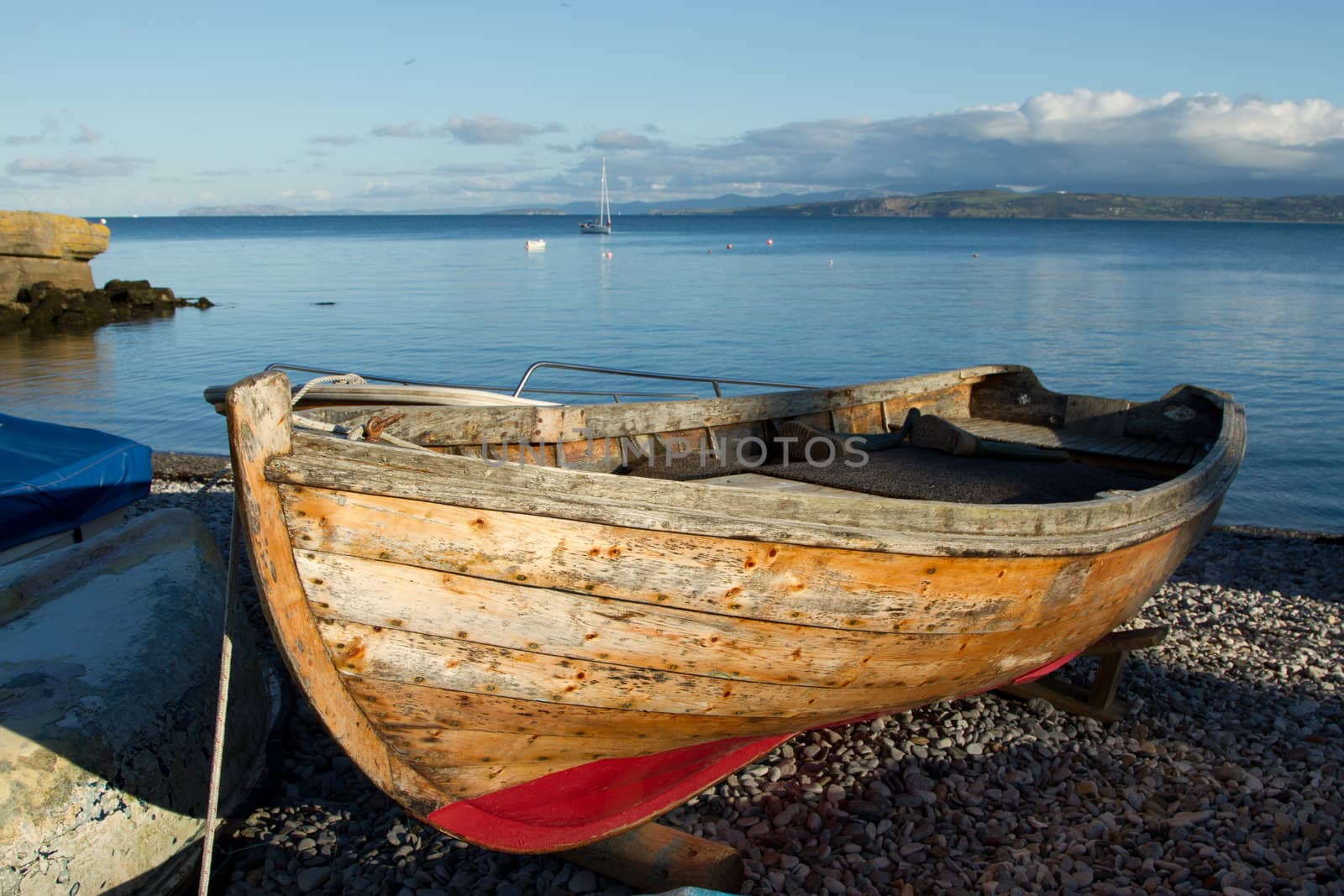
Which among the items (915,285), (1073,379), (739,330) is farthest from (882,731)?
(915,285)

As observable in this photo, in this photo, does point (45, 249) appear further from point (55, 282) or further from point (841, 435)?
point (841, 435)

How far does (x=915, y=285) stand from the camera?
45.0m

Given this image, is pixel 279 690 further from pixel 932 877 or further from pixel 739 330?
pixel 739 330

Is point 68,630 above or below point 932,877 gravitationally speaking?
above

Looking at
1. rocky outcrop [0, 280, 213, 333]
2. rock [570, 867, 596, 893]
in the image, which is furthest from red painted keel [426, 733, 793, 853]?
rocky outcrop [0, 280, 213, 333]

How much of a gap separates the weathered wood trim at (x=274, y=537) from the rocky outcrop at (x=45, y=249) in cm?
3473

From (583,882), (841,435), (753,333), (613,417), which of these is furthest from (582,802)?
(753,333)

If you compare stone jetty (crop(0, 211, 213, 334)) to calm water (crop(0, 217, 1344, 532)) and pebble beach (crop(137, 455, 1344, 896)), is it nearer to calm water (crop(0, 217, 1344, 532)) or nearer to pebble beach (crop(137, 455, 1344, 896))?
calm water (crop(0, 217, 1344, 532))

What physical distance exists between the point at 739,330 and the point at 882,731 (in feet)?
79.6

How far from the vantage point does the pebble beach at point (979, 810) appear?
4.17m

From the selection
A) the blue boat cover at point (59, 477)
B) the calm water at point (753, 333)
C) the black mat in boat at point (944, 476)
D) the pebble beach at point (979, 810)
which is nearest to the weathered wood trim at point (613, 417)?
the black mat in boat at point (944, 476)

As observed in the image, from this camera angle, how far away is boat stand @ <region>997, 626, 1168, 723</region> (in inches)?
220

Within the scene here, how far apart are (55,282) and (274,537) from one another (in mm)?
37237

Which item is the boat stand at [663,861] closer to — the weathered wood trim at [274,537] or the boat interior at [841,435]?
the weathered wood trim at [274,537]
